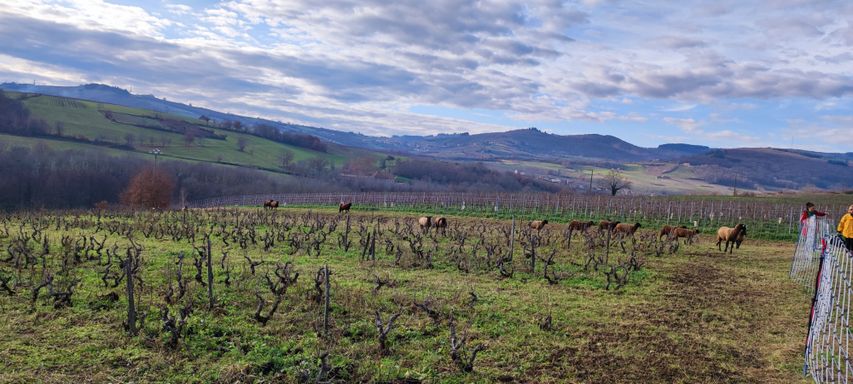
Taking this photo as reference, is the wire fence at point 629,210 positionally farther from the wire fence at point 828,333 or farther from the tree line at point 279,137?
the tree line at point 279,137

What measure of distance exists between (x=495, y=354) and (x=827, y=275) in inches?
246

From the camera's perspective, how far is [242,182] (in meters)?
94.6

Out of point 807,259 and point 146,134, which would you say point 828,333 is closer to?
point 807,259

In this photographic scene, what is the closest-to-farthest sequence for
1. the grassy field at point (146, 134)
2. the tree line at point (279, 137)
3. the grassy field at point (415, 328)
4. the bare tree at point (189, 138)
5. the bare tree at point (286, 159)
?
1. the grassy field at point (415, 328)
2. the grassy field at point (146, 134)
3. the bare tree at point (189, 138)
4. the bare tree at point (286, 159)
5. the tree line at point (279, 137)

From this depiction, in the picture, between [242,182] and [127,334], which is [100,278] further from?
[242,182]

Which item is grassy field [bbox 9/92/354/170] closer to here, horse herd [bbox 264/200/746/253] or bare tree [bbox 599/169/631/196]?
bare tree [bbox 599/169/631/196]

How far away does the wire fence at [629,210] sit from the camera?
3694cm

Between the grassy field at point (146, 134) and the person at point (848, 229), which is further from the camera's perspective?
the grassy field at point (146, 134)

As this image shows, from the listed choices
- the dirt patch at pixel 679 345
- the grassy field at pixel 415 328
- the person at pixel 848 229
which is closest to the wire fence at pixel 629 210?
the person at pixel 848 229

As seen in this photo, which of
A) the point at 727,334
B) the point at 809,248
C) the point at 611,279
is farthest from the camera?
the point at 809,248

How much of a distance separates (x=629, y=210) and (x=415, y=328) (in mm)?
37195

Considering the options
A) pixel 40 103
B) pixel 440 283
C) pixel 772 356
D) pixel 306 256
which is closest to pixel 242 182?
pixel 40 103

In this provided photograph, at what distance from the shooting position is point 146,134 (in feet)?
369

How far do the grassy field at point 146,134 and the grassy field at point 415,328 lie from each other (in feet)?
311
